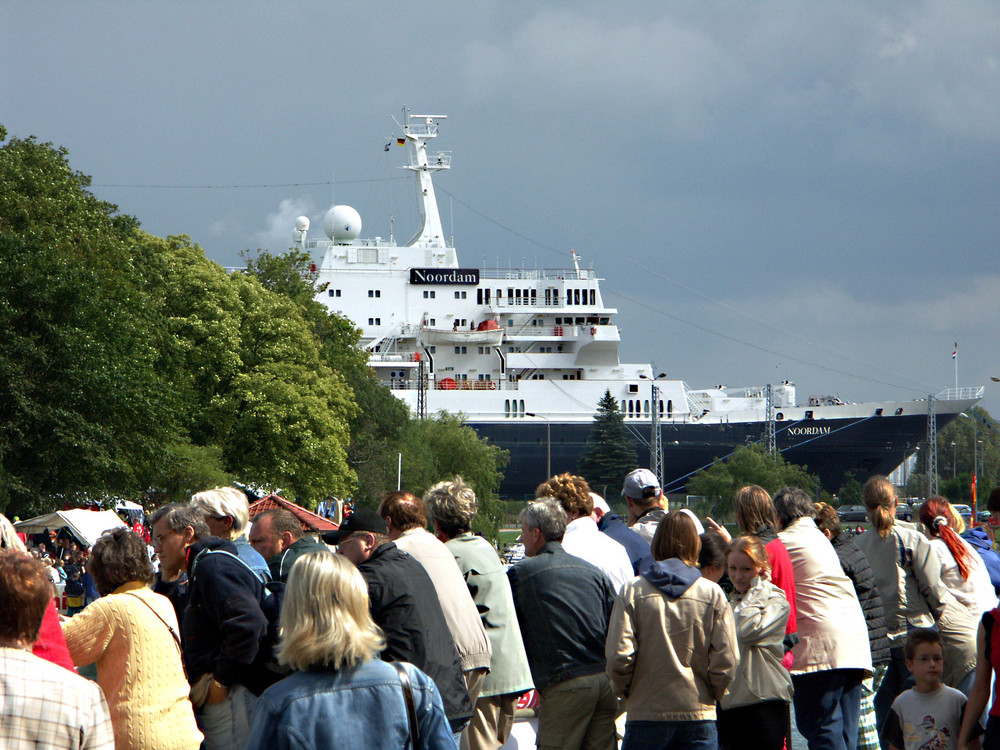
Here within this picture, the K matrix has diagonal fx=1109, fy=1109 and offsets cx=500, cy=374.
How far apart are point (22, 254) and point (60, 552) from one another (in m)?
6.23

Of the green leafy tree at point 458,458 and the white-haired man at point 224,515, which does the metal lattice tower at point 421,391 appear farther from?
the white-haired man at point 224,515

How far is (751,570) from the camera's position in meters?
5.57

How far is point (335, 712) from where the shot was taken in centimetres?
323

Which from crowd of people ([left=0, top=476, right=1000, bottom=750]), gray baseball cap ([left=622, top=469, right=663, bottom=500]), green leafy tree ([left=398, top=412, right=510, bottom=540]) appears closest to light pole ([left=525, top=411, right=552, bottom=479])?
green leafy tree ([left=398, top=412, right=510, bottom=540])

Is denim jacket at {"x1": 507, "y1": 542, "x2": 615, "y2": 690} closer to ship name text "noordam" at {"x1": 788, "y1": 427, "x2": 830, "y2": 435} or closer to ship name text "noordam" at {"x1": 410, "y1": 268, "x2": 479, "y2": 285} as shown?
ship name text "noordam" at {"x1": 410, "y1": 268, "x2": 479, "y2": 285}

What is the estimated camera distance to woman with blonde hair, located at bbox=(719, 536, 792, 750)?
5516mm

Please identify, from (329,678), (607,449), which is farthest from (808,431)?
(329,678)

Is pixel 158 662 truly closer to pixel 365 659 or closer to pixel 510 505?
pixel 365 659

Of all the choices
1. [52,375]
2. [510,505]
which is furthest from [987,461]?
[52,375]

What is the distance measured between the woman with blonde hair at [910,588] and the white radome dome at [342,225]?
5723 cm

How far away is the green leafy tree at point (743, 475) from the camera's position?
58062mm

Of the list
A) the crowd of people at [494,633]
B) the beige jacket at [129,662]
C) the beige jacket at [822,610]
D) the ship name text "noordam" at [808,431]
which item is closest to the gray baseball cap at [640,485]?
the crowd of people at [494,633]

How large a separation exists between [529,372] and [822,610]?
55148 millimetres

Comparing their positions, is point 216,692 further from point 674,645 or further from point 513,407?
point 513,407
